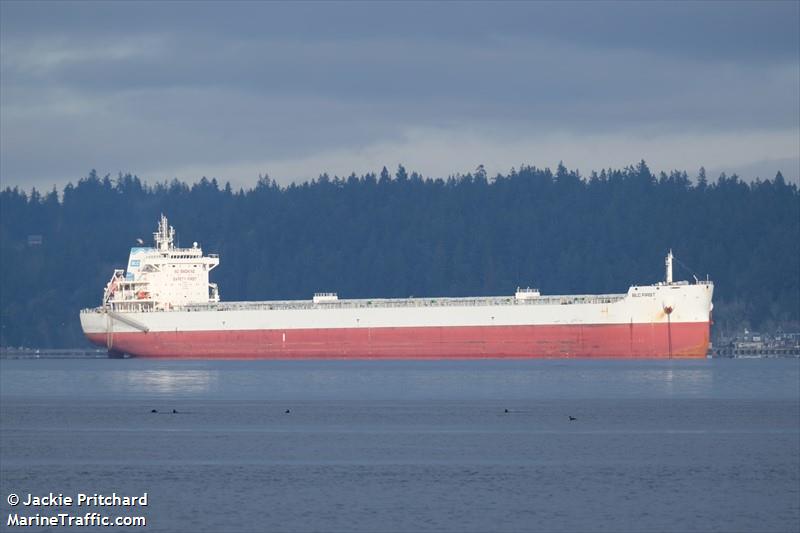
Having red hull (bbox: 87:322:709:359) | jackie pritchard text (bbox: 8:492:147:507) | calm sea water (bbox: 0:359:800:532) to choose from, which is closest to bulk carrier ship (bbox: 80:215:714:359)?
red hull (bbox: 87:322:709:359)

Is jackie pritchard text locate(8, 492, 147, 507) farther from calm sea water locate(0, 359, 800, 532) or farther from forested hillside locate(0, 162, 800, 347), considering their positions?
forested hillside locate(0, 162, 800, 347)

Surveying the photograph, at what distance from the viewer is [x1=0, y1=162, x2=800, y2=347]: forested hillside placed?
122 metres

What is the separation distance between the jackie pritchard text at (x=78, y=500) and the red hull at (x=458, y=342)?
36105mm

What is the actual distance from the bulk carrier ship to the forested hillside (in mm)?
49235

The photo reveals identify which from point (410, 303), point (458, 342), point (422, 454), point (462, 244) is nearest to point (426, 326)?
point (458, 342)

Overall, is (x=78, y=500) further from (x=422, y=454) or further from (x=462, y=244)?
(x=462, y=244)

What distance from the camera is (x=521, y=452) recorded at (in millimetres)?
30016

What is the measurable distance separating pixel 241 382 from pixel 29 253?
98135 mm

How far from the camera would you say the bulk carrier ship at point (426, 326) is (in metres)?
59.0

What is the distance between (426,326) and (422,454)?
30.8 metres

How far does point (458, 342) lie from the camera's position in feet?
198

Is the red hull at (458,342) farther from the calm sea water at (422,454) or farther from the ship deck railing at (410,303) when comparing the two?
the calm sea water at (422,454)

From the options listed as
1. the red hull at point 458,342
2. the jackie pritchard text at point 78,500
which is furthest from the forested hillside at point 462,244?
the jackie pritchard text at point 78,500

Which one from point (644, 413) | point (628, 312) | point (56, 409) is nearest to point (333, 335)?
point (628, 312)
